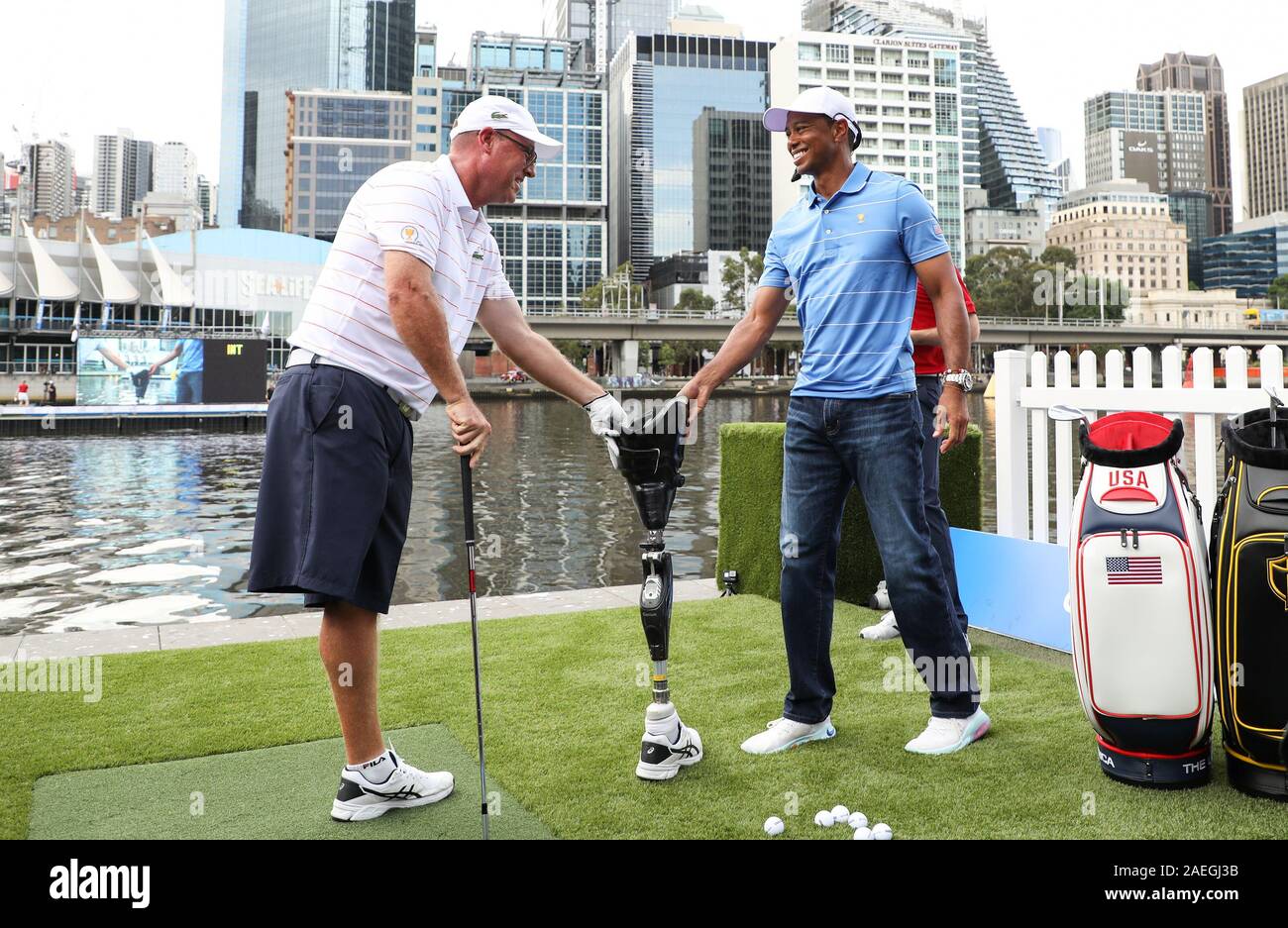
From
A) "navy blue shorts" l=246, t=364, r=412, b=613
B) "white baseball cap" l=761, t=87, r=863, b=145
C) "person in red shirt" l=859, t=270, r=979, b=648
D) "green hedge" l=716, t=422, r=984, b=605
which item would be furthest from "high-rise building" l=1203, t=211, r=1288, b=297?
"navy blue shorts" l=246, t=364, r=412, b=613

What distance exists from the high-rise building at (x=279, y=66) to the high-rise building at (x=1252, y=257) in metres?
156

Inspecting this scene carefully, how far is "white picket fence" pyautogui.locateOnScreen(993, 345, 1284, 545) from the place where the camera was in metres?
4.36

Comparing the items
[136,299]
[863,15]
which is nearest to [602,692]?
[136,299]

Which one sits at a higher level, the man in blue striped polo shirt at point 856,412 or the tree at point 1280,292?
the tree at point 1280,292

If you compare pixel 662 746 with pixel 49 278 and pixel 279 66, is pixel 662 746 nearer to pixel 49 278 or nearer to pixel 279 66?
pixel 49 278

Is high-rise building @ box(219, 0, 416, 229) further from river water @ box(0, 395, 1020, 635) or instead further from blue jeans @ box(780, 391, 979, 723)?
blue jeans @ box(780, 391, 979, 723)

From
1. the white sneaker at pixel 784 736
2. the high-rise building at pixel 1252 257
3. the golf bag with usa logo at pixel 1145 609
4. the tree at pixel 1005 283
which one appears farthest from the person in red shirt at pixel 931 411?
the high-rise building at pixel 1252 257

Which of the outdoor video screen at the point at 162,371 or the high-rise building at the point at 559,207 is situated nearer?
the outdoor video screen at the point at 162,371

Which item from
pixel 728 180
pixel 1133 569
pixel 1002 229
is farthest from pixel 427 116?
pixel 1133 569

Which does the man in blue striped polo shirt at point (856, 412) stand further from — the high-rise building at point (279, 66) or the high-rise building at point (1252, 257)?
the high-rise building at point (1252, 257)

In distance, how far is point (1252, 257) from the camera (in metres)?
188

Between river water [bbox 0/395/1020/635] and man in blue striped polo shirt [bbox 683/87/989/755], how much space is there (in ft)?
19.1

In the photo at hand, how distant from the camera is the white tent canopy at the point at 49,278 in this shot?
66938 millimetres
